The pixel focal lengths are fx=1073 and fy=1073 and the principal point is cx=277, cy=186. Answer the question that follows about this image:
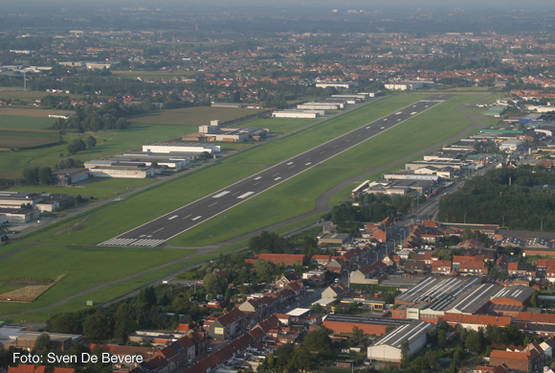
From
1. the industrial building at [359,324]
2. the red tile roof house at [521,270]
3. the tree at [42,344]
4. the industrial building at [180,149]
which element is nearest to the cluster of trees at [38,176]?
the industrial building at [180,149]

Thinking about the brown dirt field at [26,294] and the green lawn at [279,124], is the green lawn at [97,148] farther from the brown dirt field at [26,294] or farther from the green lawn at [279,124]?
the brown dirt field at [26,294]

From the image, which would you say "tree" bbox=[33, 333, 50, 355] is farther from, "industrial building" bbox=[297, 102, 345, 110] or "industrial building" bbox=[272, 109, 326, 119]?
"industrial building" bbox=[297, 102, 345, 110]

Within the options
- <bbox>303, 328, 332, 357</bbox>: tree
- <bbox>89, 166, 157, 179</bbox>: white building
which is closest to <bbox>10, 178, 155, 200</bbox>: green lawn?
<bbox>89, 166, 157, 179</bbox>: white building

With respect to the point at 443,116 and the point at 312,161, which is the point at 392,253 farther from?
the point at 443,116

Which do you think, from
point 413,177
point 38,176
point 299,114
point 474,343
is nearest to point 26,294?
point 474,343

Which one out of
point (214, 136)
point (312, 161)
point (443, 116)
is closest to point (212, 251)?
point (312, 161)

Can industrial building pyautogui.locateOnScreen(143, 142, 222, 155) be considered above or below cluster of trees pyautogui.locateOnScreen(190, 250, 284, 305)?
below
